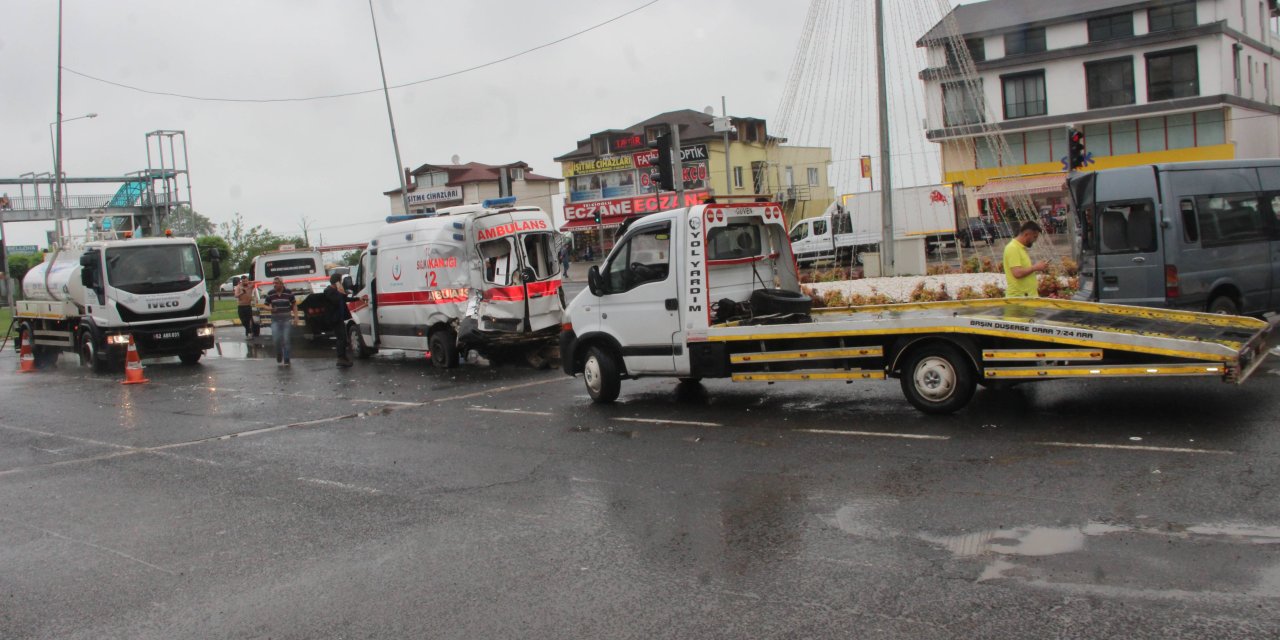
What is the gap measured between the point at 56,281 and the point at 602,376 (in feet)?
52.6

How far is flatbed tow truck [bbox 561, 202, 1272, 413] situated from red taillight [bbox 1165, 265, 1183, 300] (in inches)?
116

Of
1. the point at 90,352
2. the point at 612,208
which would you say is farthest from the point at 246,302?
the point at 612,208

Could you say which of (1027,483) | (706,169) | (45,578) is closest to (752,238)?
(1027,483)

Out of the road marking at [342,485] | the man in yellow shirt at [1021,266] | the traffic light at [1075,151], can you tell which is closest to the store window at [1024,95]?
the traffic light at [1075,151]

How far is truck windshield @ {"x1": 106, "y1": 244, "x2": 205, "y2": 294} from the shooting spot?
1956 centimetres

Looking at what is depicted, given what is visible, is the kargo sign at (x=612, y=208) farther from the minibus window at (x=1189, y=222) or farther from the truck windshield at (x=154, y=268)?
the minibus window at (x=1189, y=222)

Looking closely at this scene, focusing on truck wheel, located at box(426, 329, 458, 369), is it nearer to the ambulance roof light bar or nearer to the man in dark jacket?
the ambulance roof light bar

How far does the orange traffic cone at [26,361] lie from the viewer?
2180cm

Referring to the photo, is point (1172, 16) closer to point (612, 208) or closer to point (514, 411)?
point (612, 208)

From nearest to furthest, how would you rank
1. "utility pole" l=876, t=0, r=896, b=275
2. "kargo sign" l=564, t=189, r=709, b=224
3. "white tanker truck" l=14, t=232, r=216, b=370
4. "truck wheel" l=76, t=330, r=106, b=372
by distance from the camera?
"utility pole" l=876, t=0, r=896, b=275 < "white tanker truck" l=14, t=232, r=216, b=370 < "truck wheel" l=76, t=330, r=106, b=372 < "kargo sign" l=564, t=189, r=709, b=224

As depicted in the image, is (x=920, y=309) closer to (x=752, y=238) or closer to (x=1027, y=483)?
(x=752, y=238)

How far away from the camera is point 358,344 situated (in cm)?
1944

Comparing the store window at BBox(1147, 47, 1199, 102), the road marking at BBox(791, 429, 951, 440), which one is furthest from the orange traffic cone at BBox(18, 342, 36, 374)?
the store window at BBox(1147, 47, 1199, 102)

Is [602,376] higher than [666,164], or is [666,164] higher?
[666,164]
